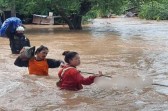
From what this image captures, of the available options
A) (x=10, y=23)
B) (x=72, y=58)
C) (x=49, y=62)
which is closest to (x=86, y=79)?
(x=72, y=58)

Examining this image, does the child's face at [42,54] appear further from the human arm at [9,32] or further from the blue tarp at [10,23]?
the human arm at [9,32]

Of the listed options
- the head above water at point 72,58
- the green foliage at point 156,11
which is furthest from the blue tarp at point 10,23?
the green foliage at point 156,11

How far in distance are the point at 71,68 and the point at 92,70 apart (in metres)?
2.93

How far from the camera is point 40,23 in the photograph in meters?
31.5

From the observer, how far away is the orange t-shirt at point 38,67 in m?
8.99

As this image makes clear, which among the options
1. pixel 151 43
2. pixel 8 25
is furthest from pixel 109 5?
pixel 8 25

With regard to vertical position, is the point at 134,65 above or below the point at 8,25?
Result: below

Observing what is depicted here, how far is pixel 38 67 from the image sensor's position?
905 cm

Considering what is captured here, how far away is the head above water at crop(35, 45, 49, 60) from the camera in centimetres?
871

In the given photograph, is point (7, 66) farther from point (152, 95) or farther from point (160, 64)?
point (152, 95)

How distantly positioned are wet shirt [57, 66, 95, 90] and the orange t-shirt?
133cm

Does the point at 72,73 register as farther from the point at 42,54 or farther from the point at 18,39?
the point at 18,39

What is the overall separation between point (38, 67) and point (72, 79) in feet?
5.86

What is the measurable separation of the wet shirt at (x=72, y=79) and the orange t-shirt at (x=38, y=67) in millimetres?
1330
